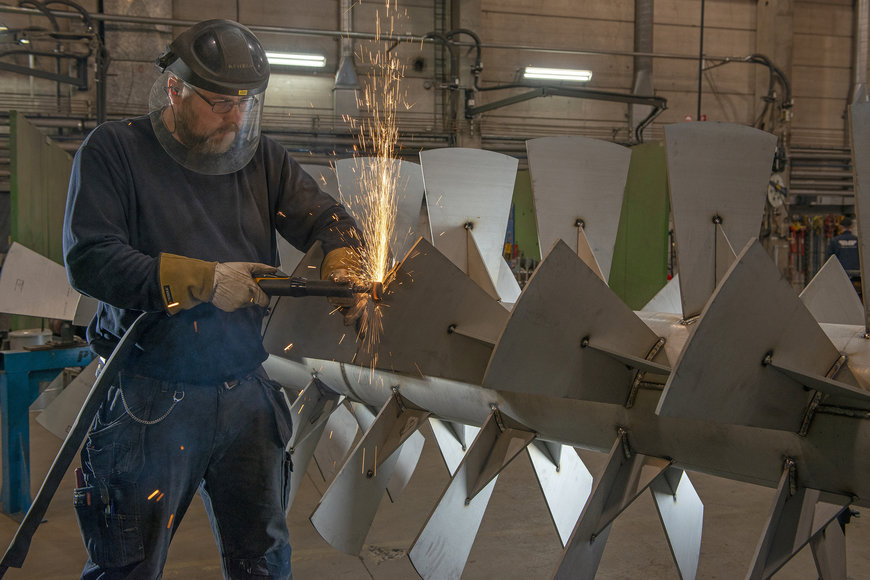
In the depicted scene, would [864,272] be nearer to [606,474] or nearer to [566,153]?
[606,474]

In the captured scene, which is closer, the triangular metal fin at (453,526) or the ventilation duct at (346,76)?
the triangular metal fin at (453,526)

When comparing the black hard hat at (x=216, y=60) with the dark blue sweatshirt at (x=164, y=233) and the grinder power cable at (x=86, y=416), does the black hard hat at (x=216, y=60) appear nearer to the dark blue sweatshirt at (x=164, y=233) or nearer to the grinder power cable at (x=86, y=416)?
the dark blue sweatshirt at (x=164, y=233)

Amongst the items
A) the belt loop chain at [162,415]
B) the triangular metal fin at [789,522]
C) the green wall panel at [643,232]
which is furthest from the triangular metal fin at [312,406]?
the green wall panel at [643,232]

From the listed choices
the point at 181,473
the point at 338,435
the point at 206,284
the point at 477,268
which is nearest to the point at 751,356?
the point at 206,284

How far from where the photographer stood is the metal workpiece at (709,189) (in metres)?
1.85

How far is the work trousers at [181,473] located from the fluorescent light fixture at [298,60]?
6930 mm

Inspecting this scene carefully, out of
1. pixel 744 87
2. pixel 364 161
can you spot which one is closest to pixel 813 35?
pixel 744 87

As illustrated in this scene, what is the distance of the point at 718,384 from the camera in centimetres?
140

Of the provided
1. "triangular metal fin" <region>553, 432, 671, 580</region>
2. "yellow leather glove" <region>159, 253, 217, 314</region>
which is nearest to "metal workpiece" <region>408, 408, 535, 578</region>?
"triangular metal fin" <region>553, 432, 671, 580</region>

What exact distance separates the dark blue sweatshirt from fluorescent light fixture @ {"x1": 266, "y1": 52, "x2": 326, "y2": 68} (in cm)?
661

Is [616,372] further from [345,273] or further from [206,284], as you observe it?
[206,284]

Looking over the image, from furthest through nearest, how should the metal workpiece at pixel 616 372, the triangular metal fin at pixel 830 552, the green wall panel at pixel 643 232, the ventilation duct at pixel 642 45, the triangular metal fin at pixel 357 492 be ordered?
the ventilation duct at pixel 642 45 < the green wall panel at pixel 643 232 < the triangular metal fin at pixel 357 492 < the triangular metal fin at pixel 830 552 < the metal workpiece at pixel 616 372

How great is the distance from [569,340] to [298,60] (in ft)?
23.7

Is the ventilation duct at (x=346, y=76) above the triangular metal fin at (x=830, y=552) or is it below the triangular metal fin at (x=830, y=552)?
above
